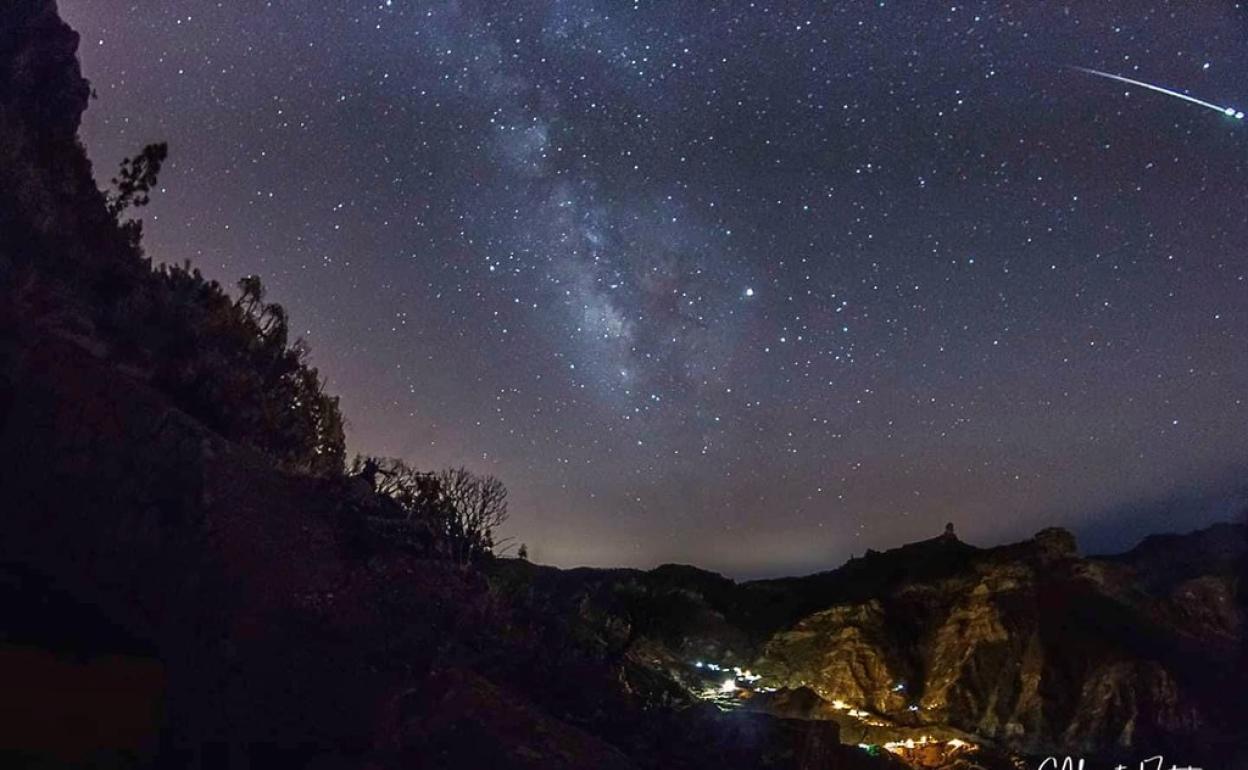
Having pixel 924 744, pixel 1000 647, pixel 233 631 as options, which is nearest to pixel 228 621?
pixel 233 631

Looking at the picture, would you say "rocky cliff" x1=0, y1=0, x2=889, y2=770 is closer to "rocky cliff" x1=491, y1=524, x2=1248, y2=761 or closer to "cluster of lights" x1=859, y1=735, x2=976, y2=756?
"rocky cliff" x1=491, y1=524, x2=1248, y2=761

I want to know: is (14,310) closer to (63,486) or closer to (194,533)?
(63,486)

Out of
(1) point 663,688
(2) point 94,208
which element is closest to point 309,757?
(1) point 663,688

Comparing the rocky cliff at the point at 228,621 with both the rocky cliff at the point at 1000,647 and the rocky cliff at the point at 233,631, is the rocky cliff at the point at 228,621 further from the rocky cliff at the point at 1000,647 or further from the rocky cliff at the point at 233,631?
the rocky cliff at the point at 1000,647

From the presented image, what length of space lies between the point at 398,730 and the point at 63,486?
3289mm

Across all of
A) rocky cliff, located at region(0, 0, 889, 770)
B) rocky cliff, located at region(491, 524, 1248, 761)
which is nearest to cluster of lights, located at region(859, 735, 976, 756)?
rocky cliff, located at region(491, 524, 1248, 761)

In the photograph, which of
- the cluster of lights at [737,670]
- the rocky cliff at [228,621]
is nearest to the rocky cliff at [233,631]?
the rocky cliff at [228,621]

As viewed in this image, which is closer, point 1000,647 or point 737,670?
point 737,670

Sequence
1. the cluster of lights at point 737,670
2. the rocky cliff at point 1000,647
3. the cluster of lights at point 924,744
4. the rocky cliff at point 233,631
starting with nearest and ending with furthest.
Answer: the rocky cliff at point 233,631, the cluster of lights at point 924,744, the cluster of lights at point 737,670, the rocky cliff at point 1000,647

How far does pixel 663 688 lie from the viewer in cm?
792

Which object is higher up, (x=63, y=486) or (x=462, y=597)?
(x=63, y=486)

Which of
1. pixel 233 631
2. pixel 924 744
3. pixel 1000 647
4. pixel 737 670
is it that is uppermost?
pixel 233 631

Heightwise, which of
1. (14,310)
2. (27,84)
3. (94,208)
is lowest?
(14,310)

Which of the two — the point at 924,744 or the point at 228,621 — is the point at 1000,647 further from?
the point at 228,621
